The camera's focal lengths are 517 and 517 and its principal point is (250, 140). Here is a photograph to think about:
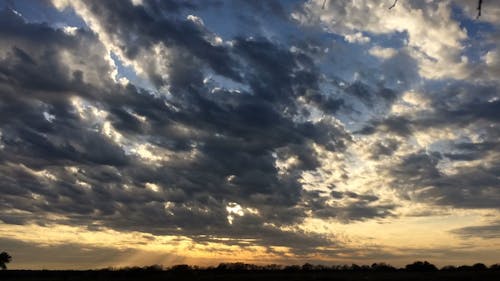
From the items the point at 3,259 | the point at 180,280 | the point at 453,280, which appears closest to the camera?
the point at 453,280

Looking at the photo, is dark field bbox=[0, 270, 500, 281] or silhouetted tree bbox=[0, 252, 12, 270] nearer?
dark field bbox=[0, 270, 500, 281]

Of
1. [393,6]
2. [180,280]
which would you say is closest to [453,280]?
[180,280]

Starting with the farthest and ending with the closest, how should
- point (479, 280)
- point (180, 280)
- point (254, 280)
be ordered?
point (180, 280)
point (254, 280)
point (479, 280)

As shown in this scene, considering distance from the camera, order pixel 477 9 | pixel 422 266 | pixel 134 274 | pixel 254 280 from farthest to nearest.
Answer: pixel 422 266
pixel 134 274
pixel 254 280
pixel 477 9

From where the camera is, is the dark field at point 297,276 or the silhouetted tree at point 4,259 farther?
the silhouetted tree at point 4,259

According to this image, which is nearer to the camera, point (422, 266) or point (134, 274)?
point (134, 274)

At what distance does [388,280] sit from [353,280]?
9488 mm

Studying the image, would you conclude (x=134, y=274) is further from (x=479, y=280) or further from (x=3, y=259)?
(x=479, y=280)

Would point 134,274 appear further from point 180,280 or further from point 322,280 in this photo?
point 322,280

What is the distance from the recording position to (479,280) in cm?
8450

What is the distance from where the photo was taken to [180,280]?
11912 cm

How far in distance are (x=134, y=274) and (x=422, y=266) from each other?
358 feet

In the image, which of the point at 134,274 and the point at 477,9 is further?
the point at 134,274

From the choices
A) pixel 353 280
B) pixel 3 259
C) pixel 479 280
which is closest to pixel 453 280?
pixel 479 280
